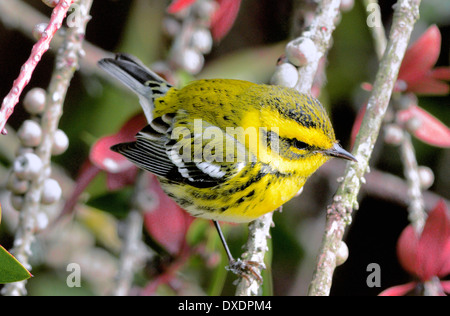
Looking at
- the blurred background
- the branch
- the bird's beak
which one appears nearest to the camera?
the bird's beak

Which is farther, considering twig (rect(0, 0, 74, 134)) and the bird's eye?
the bird's eye

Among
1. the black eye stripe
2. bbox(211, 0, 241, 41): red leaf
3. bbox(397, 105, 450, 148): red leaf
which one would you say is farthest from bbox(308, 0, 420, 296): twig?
bbox(211, 0, 241, 41): red leaf

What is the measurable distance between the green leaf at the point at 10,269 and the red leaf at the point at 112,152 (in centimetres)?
63

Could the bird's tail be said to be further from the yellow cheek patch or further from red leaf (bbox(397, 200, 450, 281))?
red leaf (bbox(397, 200, 450, 281))

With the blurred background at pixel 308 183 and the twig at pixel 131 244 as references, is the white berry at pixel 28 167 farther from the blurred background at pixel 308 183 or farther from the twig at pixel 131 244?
the blurred background at pixel 308 183

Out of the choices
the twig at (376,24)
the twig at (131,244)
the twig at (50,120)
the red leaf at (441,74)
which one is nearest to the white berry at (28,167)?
the twig at (50,120)

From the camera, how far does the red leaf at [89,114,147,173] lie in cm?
149

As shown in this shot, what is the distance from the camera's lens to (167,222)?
1.58 meters

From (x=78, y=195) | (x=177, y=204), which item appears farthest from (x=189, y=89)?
(x=78, y=195)

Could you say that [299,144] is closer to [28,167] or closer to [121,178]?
[121,178]

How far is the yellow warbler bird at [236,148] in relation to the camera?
144cm

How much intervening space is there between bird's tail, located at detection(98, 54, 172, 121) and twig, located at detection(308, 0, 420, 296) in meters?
0.74
